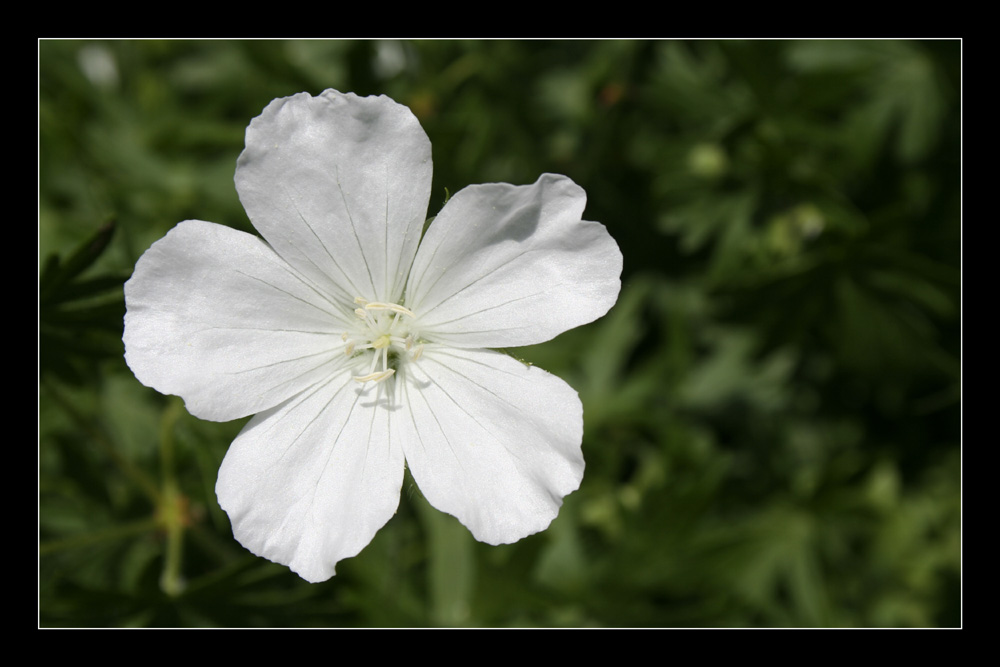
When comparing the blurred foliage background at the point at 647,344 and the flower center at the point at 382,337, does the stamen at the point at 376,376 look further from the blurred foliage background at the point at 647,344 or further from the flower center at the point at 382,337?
the blurred foliage background at the point at 647,344

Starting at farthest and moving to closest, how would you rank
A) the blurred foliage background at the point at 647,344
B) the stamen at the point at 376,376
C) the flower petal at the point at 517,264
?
the blurred foliage background at the point at 647,344 < the stamen at the point at 376,376 < the flower petal at the point at 517,264

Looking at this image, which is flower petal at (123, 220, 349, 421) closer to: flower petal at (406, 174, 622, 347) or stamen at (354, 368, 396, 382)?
stamen at (354, 368, 396, 382)

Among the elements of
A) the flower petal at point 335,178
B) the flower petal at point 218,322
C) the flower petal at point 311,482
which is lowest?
the flower petal at point 311,482

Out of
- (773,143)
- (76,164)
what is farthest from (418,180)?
(76,164)

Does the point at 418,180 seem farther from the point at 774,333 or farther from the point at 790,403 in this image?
the point at 790,403

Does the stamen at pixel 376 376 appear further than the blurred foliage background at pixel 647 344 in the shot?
No

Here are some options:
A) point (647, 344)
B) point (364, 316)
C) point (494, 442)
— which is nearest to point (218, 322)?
point (364, 316)

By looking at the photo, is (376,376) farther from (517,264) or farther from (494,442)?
(517,264)

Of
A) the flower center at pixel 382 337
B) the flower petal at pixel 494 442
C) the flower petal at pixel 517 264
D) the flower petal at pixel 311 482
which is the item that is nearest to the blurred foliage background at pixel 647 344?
the flower petal at pixel 311 482
